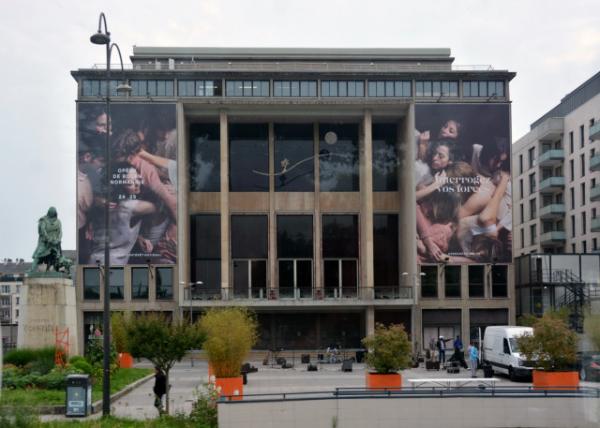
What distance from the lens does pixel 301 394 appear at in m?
23.0

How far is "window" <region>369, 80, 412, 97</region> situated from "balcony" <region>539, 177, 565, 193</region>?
743 inches

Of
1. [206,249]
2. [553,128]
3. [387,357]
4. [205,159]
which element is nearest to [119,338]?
[387,357]

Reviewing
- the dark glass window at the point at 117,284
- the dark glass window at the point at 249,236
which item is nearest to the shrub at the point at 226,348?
the dark glass window at the point at 117,284

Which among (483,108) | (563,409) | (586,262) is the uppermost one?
(483,108)

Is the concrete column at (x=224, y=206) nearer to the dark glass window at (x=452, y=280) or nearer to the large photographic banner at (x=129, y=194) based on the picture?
the large photographic banner at (x=129, y=194)

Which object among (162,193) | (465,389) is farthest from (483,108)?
(465,389)

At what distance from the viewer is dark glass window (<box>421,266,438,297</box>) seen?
60.3 metres

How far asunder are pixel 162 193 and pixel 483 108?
78.5 ft

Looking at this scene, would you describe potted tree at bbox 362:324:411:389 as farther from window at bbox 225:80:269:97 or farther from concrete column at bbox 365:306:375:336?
window at bbox 225:80:269:97

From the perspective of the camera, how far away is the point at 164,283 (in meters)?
60.3

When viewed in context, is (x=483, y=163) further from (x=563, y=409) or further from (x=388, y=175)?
(x=563, y=409)

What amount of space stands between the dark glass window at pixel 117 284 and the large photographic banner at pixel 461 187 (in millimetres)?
21177

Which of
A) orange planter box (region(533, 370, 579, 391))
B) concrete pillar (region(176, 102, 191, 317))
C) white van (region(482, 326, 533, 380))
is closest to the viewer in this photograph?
orange planter box (region(533, 370, 579, 391))

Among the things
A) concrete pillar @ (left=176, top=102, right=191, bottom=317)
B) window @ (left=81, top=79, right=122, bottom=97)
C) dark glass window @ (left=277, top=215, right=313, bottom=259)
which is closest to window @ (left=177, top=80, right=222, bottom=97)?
concrete pillar @ (left=176, top=102, right=191, bottom=317)
